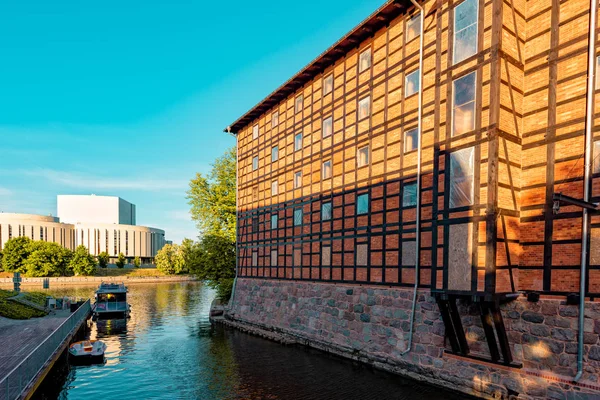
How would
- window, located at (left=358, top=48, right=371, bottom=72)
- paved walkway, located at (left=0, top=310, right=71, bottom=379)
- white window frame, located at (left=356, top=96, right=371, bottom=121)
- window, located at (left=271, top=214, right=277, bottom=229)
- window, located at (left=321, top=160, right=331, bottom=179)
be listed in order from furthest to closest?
window, located at (left=271, top=214, right=277, bottom=229)
window, located at (left=321, top=160, right=331, bottom=179)
window, located at (left=358, top=48, right=371, bottom=72)
white window frame, located at (left=356, top=96, right=371, bottom=121)
paved walkway, located at (left=0, top=310, right=71, bottom=379)

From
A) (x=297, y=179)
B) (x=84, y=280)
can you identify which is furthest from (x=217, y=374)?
(x=84, y=280)

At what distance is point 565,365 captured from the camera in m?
12.0

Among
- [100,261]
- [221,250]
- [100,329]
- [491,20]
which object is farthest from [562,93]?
[100,261]

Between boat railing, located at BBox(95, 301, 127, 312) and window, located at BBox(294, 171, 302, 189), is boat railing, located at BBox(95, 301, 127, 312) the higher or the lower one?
the lower one

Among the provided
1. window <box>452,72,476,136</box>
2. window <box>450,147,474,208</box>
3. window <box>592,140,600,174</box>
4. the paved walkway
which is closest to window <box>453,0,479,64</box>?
window <box>452,72,476,136</box>

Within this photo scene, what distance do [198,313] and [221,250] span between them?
728cm

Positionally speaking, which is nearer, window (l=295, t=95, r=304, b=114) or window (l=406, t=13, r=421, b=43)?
window (l=406, t=13, r=421, b=43)

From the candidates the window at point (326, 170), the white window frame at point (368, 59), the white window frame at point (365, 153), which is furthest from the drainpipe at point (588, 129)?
A: the window at point (326, 170)

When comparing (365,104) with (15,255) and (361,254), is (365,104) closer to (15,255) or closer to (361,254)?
(361,254)

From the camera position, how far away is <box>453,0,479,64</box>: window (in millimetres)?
14494

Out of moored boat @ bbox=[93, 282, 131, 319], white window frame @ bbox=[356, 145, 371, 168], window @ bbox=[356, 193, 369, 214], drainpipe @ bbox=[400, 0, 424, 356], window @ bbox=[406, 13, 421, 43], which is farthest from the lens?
moored boat @ bbox=[93, 282, 131, 319]

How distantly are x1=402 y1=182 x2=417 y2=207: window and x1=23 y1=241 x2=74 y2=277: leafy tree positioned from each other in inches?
3746

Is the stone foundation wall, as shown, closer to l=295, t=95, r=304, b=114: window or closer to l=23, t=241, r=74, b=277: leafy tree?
l=295, t=95, r=304, b=114: window

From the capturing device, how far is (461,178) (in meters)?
14.2
